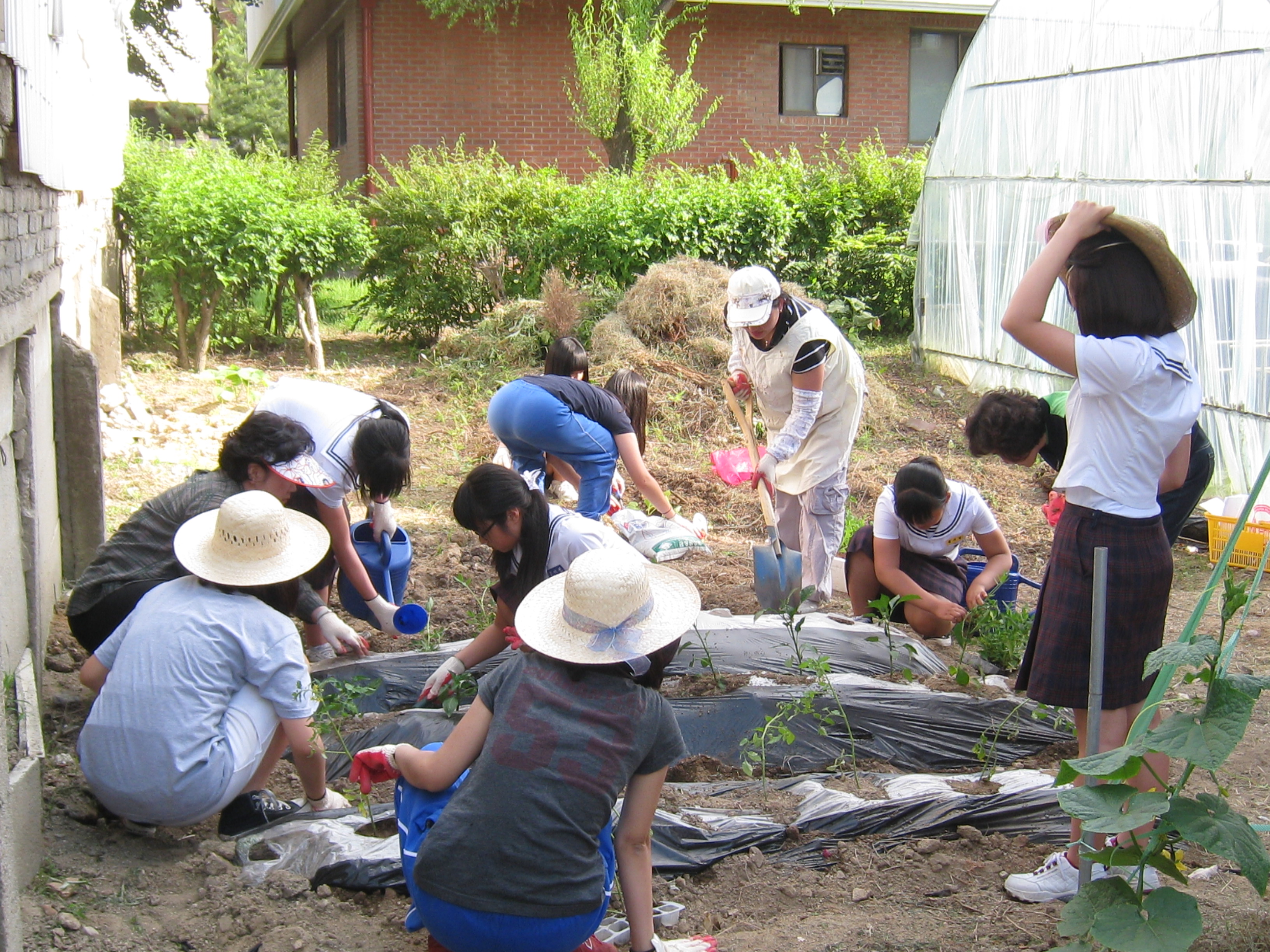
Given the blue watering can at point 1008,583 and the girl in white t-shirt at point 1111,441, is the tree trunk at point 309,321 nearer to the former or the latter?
the blue watering can at point 1008,583

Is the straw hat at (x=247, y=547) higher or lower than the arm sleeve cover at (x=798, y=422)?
lower

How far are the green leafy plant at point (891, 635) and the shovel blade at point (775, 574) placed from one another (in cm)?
Result: 41

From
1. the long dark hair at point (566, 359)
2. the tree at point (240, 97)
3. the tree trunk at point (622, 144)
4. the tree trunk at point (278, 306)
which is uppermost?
the tree at point (240, 97)

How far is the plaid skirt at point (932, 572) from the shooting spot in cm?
436

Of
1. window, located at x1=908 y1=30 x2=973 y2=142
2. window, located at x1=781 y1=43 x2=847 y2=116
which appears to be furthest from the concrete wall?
window, located at x1=908 y1=30 x2=973 y2=142

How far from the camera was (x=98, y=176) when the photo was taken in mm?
7027

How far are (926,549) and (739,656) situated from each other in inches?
34.6

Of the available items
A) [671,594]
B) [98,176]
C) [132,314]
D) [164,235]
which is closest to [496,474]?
[671,594]

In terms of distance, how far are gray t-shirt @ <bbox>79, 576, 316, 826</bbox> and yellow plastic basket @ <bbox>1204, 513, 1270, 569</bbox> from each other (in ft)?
15.0

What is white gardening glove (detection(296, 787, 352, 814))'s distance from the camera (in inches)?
115

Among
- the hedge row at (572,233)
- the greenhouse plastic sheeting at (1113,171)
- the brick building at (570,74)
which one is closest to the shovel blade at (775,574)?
the greenhouse plastic sheeting at (1113,171)

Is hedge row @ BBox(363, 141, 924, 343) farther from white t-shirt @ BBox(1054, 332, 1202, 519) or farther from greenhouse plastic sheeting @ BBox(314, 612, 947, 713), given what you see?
white t-shirt @ BBox(1054, 332, 1202, 519)

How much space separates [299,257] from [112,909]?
8057 millimetres

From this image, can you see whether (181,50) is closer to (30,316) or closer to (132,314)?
(132,314)
